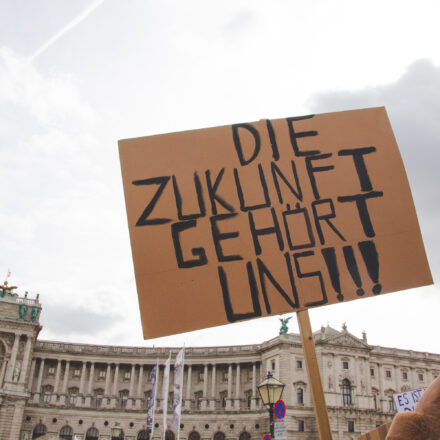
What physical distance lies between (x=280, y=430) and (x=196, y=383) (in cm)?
6238

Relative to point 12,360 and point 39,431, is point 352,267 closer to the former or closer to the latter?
point 12,360

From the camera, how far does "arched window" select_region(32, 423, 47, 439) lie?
217 ft

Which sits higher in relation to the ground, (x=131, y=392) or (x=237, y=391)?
(x=131, y=392)

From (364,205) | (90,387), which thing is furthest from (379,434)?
(90,387)

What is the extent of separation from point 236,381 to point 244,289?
69.0 meters

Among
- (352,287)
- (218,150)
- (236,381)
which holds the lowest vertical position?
(352,287)

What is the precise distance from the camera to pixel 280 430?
1391 centimetres

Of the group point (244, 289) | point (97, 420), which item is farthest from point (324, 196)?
point (97, 420)

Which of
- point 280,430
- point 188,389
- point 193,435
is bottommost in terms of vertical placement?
point 280,430

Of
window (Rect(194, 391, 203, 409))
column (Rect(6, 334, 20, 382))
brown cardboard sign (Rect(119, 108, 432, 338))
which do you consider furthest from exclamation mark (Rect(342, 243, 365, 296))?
window (Rect(194, 391, 203, 409))

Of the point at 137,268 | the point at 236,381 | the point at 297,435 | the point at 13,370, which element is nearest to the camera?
the point at 137,268

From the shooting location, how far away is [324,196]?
241 inches

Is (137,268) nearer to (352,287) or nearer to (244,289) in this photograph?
(244,289)

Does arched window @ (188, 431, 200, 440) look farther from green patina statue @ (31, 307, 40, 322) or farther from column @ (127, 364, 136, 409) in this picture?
green patina statue @ (31, 307, 40, 322)
